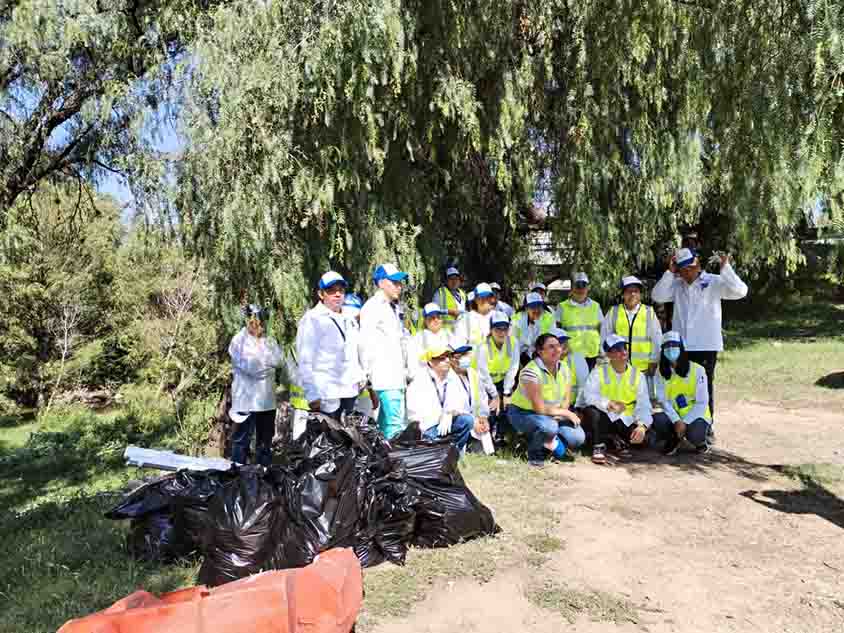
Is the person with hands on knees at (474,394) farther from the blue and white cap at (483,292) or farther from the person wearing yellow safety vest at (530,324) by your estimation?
Answer: the person wearing yellow safety vest at (530,324)

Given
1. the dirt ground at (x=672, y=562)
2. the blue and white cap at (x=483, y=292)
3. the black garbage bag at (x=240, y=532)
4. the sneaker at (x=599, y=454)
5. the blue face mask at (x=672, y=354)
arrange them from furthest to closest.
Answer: the blue and white cap at (x=483, y=292)
the blue face mask at (x=672, y=354)
the sneaker at (x=599, y=454)
the black garbage bag at (x=240, y=532)
the dirt ground at (x=672, y=562)

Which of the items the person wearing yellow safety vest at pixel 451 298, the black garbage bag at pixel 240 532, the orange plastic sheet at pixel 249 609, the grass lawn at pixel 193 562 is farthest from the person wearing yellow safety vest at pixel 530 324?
the orange plastic sheet at pixel 249 609

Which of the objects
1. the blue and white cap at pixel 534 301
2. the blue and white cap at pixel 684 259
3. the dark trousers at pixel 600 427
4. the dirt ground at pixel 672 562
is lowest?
the dirt ground at pixel 672 562

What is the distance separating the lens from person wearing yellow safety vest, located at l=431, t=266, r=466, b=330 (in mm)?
7045

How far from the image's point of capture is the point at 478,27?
257 inches

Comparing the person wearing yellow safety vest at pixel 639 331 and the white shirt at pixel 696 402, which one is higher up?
the person wearing yellow safety vest at pixel 639 331

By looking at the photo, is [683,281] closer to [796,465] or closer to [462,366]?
[796,465]

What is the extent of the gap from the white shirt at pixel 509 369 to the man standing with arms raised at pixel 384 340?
3.47 ft

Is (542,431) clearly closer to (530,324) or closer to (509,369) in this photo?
(509,369)

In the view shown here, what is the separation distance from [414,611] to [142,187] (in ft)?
14.2

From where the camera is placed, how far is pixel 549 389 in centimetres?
597

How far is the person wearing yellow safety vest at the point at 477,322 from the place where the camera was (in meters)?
6.70

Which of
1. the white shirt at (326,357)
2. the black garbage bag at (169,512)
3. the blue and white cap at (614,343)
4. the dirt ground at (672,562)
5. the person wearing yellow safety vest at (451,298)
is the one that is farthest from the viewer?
the person wearing yellow safety vest at (451,298)

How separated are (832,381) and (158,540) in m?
9.19
